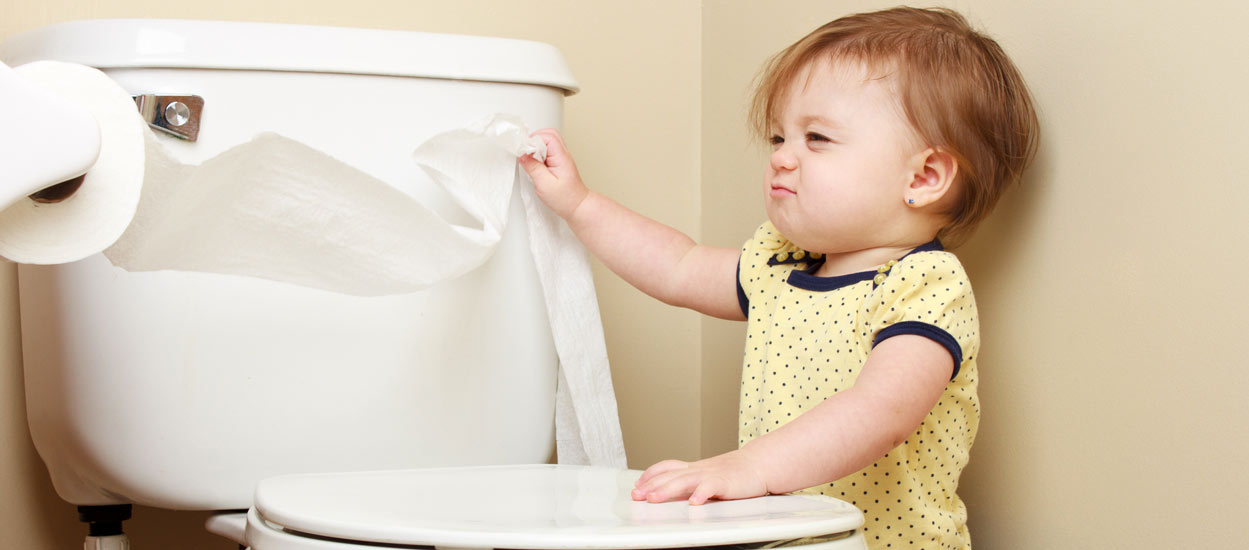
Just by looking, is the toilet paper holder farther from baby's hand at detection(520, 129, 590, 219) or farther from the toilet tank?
baby's hand at detection(520, 129, 590, 219)

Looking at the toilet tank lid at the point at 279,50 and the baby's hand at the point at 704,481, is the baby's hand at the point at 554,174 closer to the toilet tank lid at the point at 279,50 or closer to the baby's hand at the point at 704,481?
the toilet tank lid at the point at 279,50

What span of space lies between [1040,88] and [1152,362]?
23 centimetres

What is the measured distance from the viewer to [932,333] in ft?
2.42

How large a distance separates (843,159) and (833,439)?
223 mm

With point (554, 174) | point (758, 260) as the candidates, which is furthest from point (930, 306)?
point (554, 174)

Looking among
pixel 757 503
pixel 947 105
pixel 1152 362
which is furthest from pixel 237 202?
pixel 1152 362

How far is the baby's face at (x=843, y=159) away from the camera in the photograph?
0.80 metres

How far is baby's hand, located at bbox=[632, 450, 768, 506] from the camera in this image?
633mm

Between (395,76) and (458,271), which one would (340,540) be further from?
(395,76)

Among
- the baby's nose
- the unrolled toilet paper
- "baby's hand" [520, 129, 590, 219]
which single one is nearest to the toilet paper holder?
the unrolled toilet paper

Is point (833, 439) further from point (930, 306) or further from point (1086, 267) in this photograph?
point (1086, 267)

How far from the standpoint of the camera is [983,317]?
0.89m

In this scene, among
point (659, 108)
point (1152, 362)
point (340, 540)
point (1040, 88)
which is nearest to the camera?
point (340, 540)

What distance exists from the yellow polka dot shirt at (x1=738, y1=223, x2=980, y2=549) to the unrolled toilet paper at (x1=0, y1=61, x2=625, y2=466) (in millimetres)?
172
